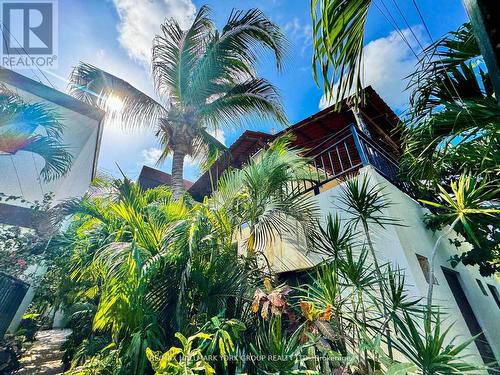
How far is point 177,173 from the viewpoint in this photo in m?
6.97

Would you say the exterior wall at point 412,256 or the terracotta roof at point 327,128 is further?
the terracotta roof at point 327,128

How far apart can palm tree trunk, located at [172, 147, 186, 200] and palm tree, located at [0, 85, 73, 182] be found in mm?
2859

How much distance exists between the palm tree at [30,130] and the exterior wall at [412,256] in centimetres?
616

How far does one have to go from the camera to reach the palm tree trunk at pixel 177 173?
6664 mm

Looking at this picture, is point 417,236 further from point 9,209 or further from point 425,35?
point 9,209

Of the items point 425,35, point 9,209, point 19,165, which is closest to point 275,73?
point 425,35

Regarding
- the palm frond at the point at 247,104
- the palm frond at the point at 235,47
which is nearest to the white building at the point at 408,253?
the palm frond at the point at 247,104

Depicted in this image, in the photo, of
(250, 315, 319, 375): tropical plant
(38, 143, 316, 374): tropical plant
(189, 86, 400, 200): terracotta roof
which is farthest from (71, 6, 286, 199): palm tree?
(250, 315, 319, 375): tropical plant

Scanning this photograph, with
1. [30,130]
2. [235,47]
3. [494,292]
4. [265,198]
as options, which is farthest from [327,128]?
[30,130]

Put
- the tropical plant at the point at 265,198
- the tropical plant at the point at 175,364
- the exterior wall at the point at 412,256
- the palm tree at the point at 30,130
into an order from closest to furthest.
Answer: the tropical plant at the point at 175,364 < the exterior wall at the point at 412,256 < the tropical plant at the point at 265,198 < the palm tree at the point at 30,130

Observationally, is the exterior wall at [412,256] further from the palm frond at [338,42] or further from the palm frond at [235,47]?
the palm frond at [235,47]

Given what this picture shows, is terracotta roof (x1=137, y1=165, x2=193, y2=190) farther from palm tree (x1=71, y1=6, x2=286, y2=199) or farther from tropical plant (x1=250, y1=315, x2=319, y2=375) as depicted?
tropical plant (x1=250, y1=315, x2=319, y2=375)

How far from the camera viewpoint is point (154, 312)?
3254 millimetres

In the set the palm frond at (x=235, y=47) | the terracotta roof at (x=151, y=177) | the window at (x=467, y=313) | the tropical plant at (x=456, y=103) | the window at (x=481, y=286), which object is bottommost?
the window at (x=467, y=313)
